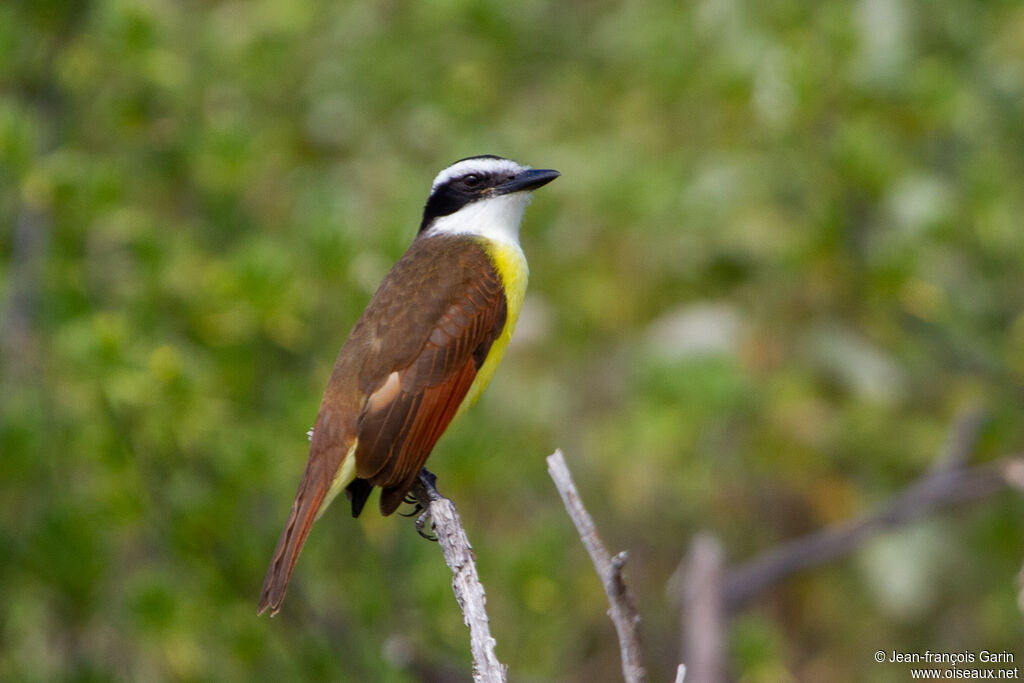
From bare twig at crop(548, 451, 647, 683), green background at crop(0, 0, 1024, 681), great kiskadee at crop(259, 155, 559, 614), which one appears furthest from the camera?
green background at crop(0, 0, 1024, 681)

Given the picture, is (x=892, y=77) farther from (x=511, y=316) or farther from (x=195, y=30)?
(x=195, y=30)

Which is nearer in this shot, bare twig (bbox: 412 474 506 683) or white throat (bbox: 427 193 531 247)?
bare twig (bbox: 412 474 506 683)

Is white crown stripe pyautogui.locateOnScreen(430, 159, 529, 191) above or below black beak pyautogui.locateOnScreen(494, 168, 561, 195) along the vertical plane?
above

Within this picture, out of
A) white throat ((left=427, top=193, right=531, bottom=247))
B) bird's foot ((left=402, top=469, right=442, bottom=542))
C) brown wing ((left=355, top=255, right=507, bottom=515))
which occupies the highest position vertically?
white throat ((left=427, top=193, right=531, bottom=247))

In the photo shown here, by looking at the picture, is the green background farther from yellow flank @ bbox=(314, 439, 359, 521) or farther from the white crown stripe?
yellow flank @ bbox=(314, 439, 359, 521)

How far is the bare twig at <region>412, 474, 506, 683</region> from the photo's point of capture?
253 centimetres

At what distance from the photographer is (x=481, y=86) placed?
20.7 ft

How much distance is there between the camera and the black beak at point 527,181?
4270 millimetres

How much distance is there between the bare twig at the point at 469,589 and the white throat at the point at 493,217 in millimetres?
1159

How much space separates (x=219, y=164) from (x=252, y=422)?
1116mm

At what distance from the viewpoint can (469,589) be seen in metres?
2.81

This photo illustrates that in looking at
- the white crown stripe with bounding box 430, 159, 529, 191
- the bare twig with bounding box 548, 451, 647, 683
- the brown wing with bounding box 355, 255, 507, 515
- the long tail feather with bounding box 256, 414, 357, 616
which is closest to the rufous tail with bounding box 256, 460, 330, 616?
the long tail feather with bounding box 256, 414, 357, 616

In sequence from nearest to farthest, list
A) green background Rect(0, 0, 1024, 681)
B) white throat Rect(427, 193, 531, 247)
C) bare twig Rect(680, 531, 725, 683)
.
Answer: bare twig Rect(680, 531, 725, 683) < white throat Rect(427, 193, 531, 247) < green background Rect(0, 0, 1024, 681)

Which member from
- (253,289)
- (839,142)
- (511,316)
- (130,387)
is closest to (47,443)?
(130,387)
